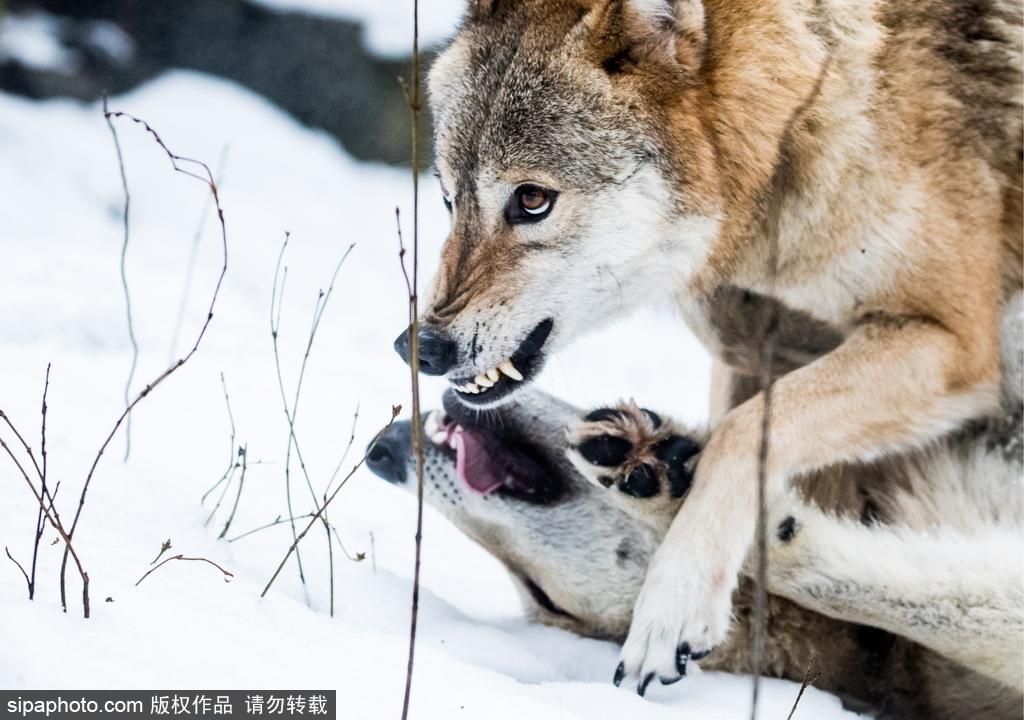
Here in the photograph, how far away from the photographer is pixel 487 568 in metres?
3.87

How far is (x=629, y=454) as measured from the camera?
2.93 meters

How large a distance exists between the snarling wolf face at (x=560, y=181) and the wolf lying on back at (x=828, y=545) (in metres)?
0.30

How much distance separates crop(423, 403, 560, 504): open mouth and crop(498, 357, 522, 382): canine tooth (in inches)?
10.9

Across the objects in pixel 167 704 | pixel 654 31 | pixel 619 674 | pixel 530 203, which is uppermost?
pixel 654 31

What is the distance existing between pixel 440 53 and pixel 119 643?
221 centimetres

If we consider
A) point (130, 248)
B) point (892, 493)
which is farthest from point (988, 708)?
point (130, 248)

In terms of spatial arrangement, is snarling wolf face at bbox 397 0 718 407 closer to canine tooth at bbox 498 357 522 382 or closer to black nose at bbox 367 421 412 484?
canine tooth at bbox 498 357 522 382

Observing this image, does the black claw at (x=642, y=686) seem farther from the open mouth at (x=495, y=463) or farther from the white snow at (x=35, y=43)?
the white snow at (x=35, y=43)

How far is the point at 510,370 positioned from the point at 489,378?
66 millimetres

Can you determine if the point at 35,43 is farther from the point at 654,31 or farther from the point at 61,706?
the point at 61,706

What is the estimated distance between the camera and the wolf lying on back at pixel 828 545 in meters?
2.82

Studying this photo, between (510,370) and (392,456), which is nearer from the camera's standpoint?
(510,370)

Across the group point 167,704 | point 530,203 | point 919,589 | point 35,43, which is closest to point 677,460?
point 919,589

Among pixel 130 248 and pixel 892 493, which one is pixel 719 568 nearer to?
pixel 892 493
